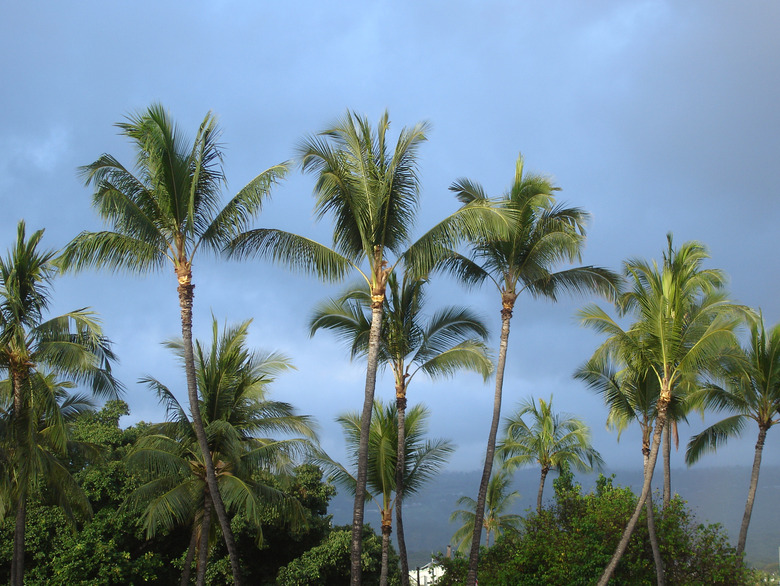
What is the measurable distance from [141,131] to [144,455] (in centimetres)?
677

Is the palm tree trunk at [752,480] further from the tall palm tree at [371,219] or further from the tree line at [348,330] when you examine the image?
the tall palm tree at [371,219]

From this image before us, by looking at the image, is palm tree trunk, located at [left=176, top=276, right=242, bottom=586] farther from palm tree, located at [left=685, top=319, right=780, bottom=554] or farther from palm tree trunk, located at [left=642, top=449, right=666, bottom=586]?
palm tree, located at [left=685, top=319, right=780, bottom=554]

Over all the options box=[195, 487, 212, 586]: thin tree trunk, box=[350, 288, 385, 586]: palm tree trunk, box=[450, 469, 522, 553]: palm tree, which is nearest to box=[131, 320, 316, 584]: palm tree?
box=[195, 487, 212, 586]: thin tree trunk

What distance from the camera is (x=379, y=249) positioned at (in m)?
14.2

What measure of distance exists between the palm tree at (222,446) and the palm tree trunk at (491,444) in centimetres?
400

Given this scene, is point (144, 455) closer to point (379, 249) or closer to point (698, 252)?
point (379, 249)

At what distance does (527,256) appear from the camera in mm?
16734

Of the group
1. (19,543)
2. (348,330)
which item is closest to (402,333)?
(348,330)

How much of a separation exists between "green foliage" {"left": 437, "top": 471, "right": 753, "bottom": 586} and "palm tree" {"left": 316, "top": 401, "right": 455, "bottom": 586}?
3.25m

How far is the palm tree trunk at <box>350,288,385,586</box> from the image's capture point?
42.0 ft

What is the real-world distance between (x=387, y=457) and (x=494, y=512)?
15.3 meters

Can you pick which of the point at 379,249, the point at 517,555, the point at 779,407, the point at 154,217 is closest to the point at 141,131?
the point at 154,217

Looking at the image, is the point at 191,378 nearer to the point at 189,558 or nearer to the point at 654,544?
the point at 189,558

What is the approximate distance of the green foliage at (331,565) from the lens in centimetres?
2247
